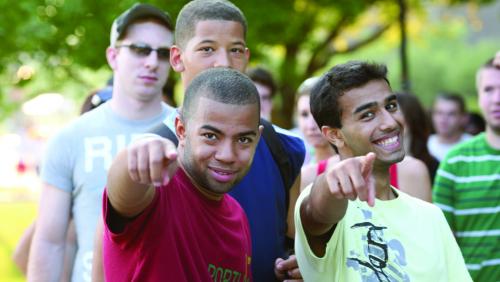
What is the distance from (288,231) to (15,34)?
674 centimetres

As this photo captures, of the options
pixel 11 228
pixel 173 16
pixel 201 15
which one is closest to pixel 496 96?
pixel 201 15

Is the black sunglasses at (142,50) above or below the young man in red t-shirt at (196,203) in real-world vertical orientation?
above

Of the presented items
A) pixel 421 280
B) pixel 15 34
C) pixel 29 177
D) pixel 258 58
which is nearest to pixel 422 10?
pixel 258 58

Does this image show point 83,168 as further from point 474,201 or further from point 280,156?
point 474,201

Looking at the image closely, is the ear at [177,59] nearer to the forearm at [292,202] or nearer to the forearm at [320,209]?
the forearm at [292,202]

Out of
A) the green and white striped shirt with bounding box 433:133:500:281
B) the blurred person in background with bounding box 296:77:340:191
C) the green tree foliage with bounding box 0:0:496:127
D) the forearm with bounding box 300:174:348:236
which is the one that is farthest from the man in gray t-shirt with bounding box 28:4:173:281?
the green tree foliage with bounding box 0:0:496:127

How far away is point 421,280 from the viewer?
3.41 meters

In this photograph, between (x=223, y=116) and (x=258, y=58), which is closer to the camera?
(x=223, y=116)

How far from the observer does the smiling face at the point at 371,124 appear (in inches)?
147

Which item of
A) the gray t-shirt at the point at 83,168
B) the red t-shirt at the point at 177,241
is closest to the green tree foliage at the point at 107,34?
the gray t-shirt at the point at 83,168

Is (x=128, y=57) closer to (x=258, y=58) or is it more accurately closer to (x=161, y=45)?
(x=161, y=45)

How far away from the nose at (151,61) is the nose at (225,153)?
1.84 m

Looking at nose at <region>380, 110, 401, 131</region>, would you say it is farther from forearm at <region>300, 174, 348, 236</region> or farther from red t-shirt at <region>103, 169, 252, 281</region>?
red t-shirt at <region>103, 169, 252, 281</region>

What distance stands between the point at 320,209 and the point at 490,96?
3134 mm
